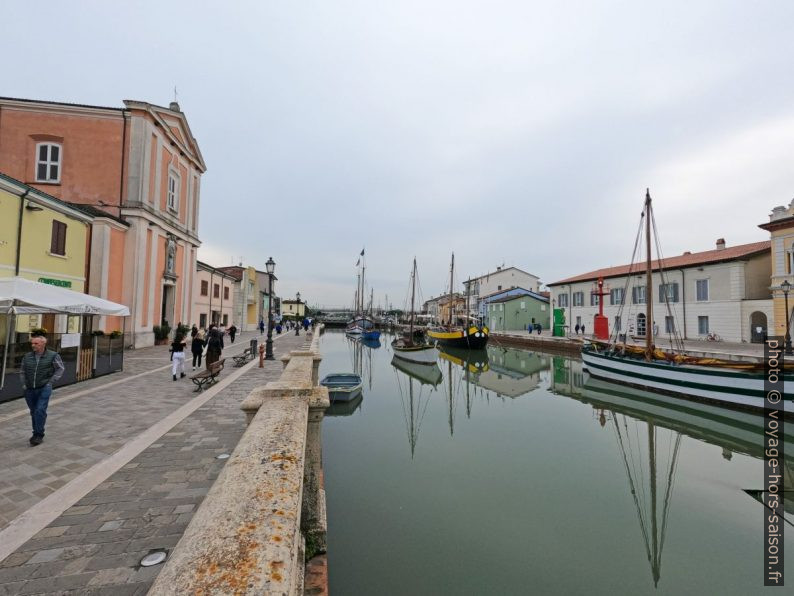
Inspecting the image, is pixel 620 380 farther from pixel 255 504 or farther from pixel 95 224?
pixel 95 224

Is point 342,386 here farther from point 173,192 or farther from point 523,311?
point 523,311

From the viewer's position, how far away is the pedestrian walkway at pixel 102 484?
9.80 feet

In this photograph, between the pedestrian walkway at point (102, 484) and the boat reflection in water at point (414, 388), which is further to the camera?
the boat reflection in water at point (414, 388)

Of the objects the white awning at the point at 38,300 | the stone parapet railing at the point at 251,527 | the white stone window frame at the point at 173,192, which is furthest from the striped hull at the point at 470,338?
the stone parapet railing at the point at 251,527

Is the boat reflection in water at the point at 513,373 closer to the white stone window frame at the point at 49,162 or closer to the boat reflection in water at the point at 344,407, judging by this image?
the boat reflection in water at the point at 344,407

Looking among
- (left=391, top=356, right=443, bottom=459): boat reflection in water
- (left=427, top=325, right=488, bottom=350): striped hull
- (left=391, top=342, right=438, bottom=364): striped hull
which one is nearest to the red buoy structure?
(left=427, top=325, right=488, bottom=350): striped hull

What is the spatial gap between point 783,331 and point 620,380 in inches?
503

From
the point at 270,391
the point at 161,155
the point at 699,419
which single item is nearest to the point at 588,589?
the point at 270,391

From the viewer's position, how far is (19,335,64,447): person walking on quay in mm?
5637

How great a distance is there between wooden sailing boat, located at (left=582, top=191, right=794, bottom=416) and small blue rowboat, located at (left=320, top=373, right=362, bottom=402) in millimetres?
12790

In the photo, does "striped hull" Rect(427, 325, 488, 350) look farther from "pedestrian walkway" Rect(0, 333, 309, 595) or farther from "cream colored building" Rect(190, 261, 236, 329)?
"pedestrian walkway" Rect(0, 333, 309, 595)

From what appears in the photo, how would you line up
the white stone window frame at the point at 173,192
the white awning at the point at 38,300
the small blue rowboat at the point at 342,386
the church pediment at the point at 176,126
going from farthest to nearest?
the white stone window frame at the point at 173,192 → the church pediment at the point at 176,126 → the small blue rowboat at the point at 342,386 → the white awning at the point at 38,300

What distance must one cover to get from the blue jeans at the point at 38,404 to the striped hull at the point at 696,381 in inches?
760

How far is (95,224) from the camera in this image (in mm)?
17141
